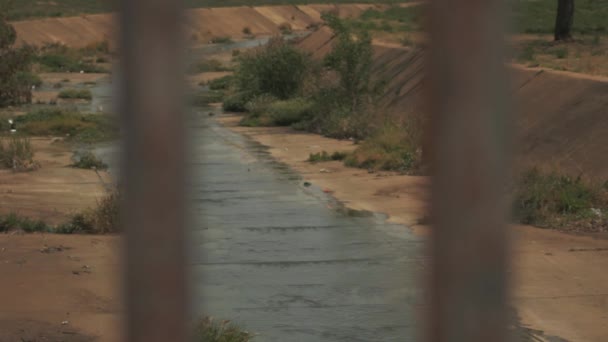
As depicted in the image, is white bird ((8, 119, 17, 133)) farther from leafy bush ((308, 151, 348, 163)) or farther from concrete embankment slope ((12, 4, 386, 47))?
concrete embankment slope ((12, 4, 386, 47))

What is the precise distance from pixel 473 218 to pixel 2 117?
29559 mm

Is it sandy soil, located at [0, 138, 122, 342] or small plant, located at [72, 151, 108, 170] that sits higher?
sandy soil, located at [0, 138, 122, 342]

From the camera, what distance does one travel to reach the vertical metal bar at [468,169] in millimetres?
1315

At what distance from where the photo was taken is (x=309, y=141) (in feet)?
83.1

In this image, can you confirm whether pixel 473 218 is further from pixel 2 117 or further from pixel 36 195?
pixel 2 117

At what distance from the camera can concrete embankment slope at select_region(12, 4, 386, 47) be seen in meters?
66.0

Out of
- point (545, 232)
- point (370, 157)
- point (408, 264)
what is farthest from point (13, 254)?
point (370, 157)

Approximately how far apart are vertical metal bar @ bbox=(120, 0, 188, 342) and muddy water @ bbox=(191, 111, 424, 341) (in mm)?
4844

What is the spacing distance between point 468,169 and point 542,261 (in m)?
11.3

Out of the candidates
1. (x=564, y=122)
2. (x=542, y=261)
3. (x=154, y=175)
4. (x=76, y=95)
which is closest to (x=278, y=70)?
(x=76, y=95)

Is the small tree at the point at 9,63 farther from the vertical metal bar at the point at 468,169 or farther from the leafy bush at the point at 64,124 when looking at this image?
the vertical metal bar at the point at 468,169

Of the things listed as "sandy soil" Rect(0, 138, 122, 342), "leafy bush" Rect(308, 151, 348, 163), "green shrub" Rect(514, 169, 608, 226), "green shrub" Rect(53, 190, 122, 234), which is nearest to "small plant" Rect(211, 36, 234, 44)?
"leafy bush" Rect(308, 151, 348, 163)

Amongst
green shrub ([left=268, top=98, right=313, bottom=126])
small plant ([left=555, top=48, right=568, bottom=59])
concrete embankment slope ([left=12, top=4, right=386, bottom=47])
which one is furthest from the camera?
concrete embankment slope ([left=12, top=4, right=386, bottom=47])

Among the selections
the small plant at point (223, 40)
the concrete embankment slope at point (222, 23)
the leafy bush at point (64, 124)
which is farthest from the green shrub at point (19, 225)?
the small plant at point (223, 40)
